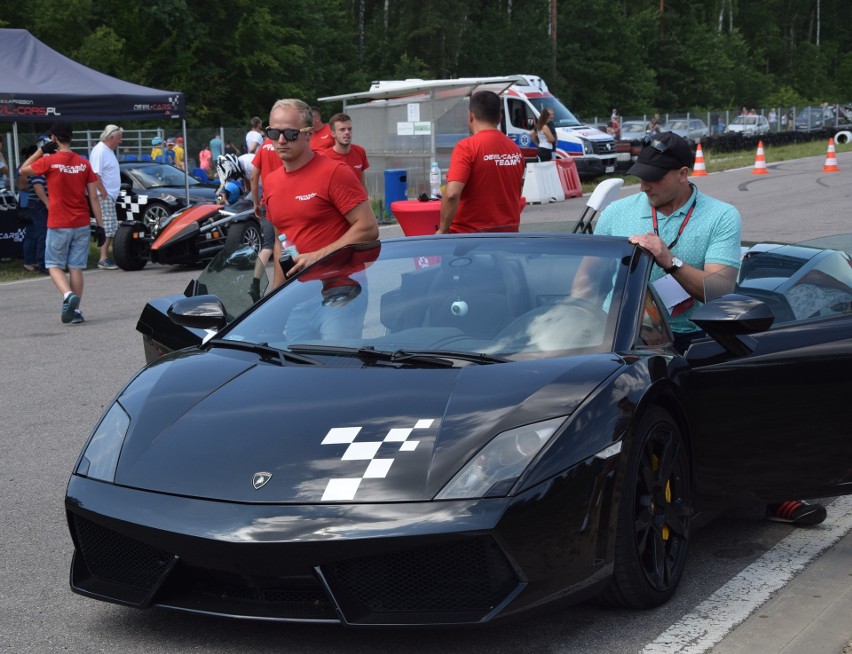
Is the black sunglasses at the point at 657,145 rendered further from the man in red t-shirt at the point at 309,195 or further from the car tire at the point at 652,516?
the man in red t-shirt at the point at 309,195

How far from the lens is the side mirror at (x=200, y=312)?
4875mm

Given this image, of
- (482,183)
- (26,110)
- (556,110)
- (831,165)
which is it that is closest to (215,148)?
(556,110)

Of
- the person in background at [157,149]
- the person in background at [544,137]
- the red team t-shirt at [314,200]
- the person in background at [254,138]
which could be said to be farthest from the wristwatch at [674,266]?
the person in background at [157,149]

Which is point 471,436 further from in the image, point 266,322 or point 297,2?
point 297,2

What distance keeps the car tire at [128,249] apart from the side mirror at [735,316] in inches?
533

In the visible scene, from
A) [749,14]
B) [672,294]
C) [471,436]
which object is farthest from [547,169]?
[749,14]

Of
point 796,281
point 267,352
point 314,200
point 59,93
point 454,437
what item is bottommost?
point 454,437

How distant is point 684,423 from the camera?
4.34m

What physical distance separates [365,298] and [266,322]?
15.0 inches

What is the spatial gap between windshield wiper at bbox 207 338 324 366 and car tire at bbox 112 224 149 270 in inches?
501

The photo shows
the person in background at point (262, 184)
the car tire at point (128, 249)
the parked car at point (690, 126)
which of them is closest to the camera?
the person in background at point (262, 184)

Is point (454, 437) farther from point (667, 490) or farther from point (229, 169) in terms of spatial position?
point (229, 169)

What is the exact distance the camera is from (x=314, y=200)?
671cm

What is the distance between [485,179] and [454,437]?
458 cm
